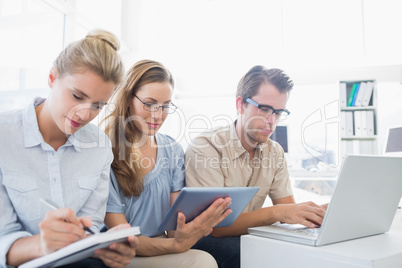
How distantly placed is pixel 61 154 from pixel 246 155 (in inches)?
37.1

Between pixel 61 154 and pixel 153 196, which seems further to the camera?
pixel 153 196

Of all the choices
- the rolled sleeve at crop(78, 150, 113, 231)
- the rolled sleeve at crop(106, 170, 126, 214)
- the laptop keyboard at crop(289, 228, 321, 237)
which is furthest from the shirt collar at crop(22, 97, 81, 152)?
the laptop keyboard at crop(289, 228, 321, 237)

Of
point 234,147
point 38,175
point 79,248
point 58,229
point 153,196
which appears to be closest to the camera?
point 79,248

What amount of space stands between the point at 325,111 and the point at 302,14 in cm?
122

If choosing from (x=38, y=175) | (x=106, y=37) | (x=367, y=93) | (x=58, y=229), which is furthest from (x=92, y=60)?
(x=367, y=93)

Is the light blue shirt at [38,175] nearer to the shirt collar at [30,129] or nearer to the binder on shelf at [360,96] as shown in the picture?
the shirt collar at [30,129]

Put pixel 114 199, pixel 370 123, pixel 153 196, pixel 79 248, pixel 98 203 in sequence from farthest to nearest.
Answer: pixel 370 123 → pixel 153 196 → pixel 114 199 → pixel 98 203 → pixel 79 248

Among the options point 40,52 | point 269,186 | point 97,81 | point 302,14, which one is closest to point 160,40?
point 302,14

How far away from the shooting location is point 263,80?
1.85 meters

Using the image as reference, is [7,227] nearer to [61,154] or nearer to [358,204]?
[61,154]

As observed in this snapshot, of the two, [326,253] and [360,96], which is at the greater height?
[360,96]

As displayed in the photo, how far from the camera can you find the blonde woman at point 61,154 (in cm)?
108

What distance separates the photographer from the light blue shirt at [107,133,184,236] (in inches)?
60.0

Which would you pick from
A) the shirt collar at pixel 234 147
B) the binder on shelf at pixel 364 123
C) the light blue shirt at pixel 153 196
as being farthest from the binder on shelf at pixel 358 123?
the light blue shirt at pixel 153 196
